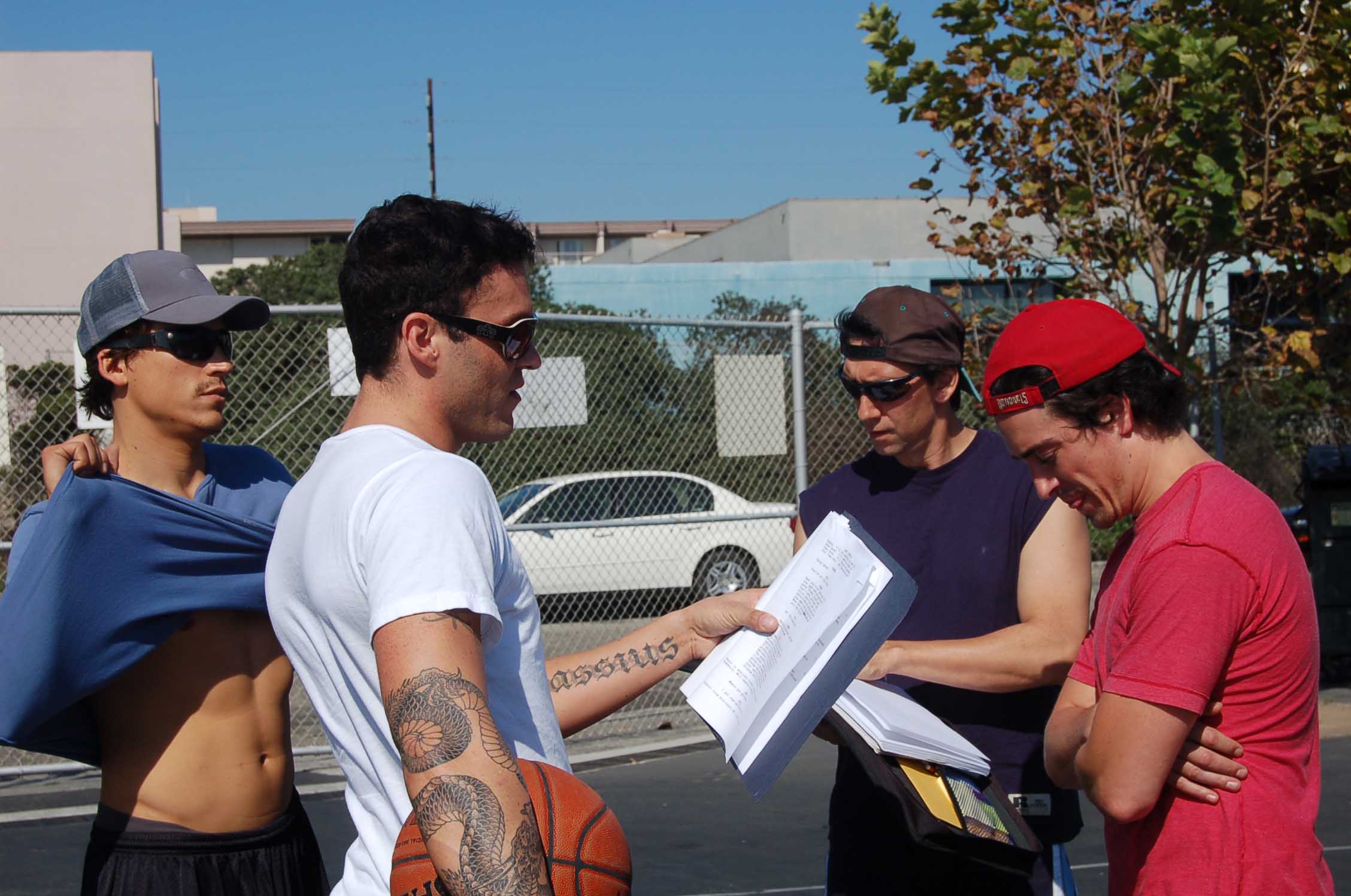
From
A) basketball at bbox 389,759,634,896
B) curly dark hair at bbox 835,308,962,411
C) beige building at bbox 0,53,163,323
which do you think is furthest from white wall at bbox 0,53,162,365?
basketball at bbox 389,759,634,896

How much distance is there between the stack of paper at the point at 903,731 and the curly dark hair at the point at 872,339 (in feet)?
2.74

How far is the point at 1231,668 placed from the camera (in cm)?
206

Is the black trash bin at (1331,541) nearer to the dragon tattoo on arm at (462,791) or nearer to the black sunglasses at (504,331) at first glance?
the black sunglasses at (504,331)

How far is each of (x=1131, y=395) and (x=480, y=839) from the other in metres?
1.42

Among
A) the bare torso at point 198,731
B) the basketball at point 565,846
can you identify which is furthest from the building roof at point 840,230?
the basketball at point 565,846

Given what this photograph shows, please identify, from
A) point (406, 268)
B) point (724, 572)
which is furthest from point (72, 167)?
point (406, 268)

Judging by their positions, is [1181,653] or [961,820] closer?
[1181,653]

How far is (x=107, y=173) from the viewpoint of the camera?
1226 inches

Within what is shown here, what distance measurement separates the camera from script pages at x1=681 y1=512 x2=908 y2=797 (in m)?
2.24

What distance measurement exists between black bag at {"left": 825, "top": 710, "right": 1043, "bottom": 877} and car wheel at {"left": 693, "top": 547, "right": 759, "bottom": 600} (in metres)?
7.26

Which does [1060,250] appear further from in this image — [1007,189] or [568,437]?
[568,437]

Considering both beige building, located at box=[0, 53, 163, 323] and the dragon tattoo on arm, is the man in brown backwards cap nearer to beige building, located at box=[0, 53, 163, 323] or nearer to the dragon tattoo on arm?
the dragon tattoo on arm

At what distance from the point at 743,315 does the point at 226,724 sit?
71.8ft

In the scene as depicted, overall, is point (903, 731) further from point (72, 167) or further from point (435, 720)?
point (72, 167)
